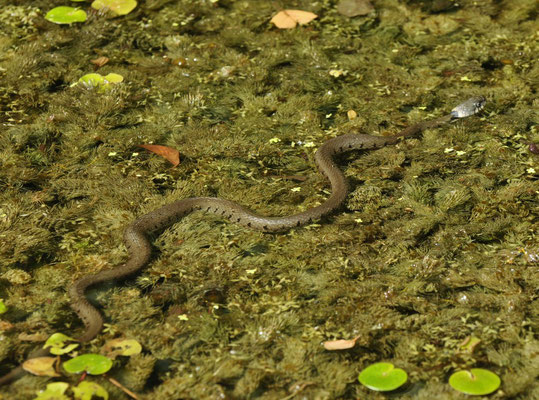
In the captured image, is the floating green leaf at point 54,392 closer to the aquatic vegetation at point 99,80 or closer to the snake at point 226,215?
the snake at point 226,215

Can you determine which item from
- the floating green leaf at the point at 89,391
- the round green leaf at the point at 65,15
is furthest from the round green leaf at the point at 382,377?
the round green leaf at the point at 65,15

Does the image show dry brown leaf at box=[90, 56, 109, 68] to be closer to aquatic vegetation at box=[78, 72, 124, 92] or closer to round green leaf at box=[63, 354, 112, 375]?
aquatic vegetation at box=[78, 72, 124, 92]

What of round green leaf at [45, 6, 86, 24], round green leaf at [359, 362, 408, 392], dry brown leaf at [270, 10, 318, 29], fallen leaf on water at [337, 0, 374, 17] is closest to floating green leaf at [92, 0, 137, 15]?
round green leaf at [45, 6, 86, 24]

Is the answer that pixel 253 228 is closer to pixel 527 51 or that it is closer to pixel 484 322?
pixel 484 322

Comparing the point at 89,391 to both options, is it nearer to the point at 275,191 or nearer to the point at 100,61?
the point at 275,191

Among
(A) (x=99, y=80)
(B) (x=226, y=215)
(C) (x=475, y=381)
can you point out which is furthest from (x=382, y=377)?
(A) (x=99, y=80)

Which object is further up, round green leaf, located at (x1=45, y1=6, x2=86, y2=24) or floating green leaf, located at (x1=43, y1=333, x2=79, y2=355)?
round green leaf, located at (x1=45, y1=6, x2=86, y2=24)

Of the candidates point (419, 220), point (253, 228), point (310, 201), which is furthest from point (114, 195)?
point (419, 220)
